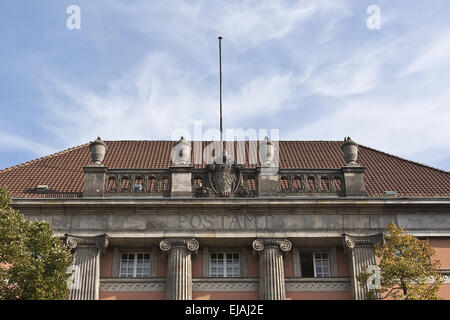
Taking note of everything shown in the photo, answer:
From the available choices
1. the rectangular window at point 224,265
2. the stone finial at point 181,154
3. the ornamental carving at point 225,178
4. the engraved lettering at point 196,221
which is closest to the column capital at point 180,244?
the engraved lettering at point 196,221

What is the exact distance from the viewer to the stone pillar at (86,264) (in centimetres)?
2183

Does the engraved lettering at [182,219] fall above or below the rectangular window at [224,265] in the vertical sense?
above

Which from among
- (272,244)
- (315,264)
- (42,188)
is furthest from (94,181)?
(315,264)

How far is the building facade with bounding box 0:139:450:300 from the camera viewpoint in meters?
22.5

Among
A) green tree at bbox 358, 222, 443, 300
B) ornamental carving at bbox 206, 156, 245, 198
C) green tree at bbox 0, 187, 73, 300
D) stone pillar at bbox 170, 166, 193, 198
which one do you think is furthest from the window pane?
green tree at bbox 0, 187, 73, 300

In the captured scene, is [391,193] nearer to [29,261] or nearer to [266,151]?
[266,151]

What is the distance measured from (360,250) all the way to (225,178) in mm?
5312

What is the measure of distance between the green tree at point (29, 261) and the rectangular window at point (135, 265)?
4498 millimetres

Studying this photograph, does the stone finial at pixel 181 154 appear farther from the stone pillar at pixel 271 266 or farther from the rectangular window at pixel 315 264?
the rectangular window at pixel 315 264

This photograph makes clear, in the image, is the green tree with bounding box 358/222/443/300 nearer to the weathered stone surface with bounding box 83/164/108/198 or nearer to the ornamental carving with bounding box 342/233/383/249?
the ornamental carving with bounding box 342/233/383/249
